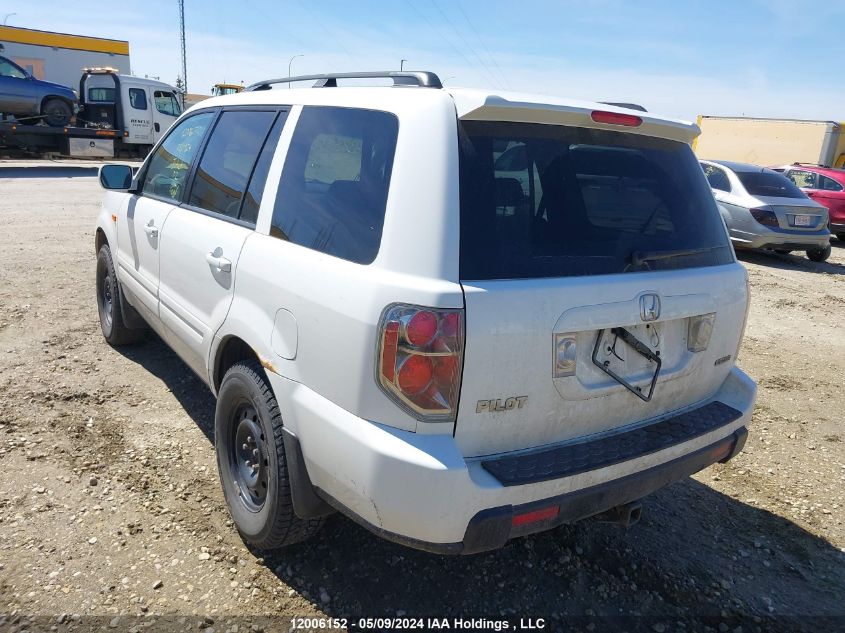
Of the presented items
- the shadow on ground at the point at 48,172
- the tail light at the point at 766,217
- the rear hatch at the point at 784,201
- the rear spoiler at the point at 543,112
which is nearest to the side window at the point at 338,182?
the rear spoiler at the point at 543,112

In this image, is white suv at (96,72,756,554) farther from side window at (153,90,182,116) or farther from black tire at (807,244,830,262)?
side window at (153,90,182,116)

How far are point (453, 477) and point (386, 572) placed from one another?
1001 mm

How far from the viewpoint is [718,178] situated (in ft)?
38.0

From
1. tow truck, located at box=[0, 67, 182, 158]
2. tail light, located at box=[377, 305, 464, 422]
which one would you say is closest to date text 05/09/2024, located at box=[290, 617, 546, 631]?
tail light, located at box=[377, 305, 464, 422]

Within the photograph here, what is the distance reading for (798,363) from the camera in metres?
5.86

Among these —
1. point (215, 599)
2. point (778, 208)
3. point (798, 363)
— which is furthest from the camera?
point (778, 208)

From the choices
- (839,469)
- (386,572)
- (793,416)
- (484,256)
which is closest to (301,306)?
(484,256)

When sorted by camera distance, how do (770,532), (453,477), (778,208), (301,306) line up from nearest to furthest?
1. (453,477)
2. (301,306)
3. (770,532)
4. (778,208)

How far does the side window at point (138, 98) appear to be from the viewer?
68.9ft

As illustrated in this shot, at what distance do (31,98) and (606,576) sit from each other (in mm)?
21095

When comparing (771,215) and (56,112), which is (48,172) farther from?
(771,215)

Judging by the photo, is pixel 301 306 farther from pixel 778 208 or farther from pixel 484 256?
pixel 778 208

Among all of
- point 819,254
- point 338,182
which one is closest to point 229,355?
point 338,182

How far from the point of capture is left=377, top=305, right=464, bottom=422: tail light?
2.01m
